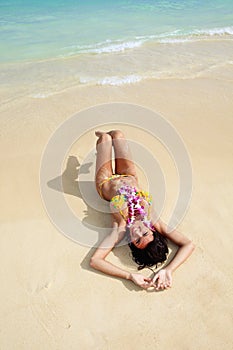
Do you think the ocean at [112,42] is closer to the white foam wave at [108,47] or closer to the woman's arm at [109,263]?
the white foam wave at [108,47]

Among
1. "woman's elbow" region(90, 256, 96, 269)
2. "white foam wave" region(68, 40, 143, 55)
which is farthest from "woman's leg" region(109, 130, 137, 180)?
"white foam wave" region(68, 40, 143, 55)

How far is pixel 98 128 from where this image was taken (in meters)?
4.75

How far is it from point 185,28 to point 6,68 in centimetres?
644

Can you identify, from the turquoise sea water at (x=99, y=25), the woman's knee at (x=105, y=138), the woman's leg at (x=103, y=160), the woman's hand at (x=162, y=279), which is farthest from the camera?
the turquoise sea water at (x=99, y=25)

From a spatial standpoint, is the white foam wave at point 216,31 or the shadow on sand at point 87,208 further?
the white foam wave at point 216,31

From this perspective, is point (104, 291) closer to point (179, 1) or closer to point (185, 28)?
point (185, 28)

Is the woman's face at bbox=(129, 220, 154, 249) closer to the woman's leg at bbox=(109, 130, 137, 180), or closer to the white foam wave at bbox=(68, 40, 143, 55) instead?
the woman's leg at bbox=(109, 130, 137, 180)

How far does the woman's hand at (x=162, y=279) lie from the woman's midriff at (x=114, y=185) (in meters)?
1.02

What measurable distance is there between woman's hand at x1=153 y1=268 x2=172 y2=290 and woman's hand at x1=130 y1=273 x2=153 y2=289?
1.9 inches

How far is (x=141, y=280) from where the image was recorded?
2.73 m

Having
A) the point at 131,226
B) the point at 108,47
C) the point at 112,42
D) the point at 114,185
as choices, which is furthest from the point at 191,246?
the point at 112,42

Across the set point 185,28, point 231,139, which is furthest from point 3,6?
point 231,139

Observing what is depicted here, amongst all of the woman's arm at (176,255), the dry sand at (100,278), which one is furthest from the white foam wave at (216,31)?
the woman's arm at (176,255)

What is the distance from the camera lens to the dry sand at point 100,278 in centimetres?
245
